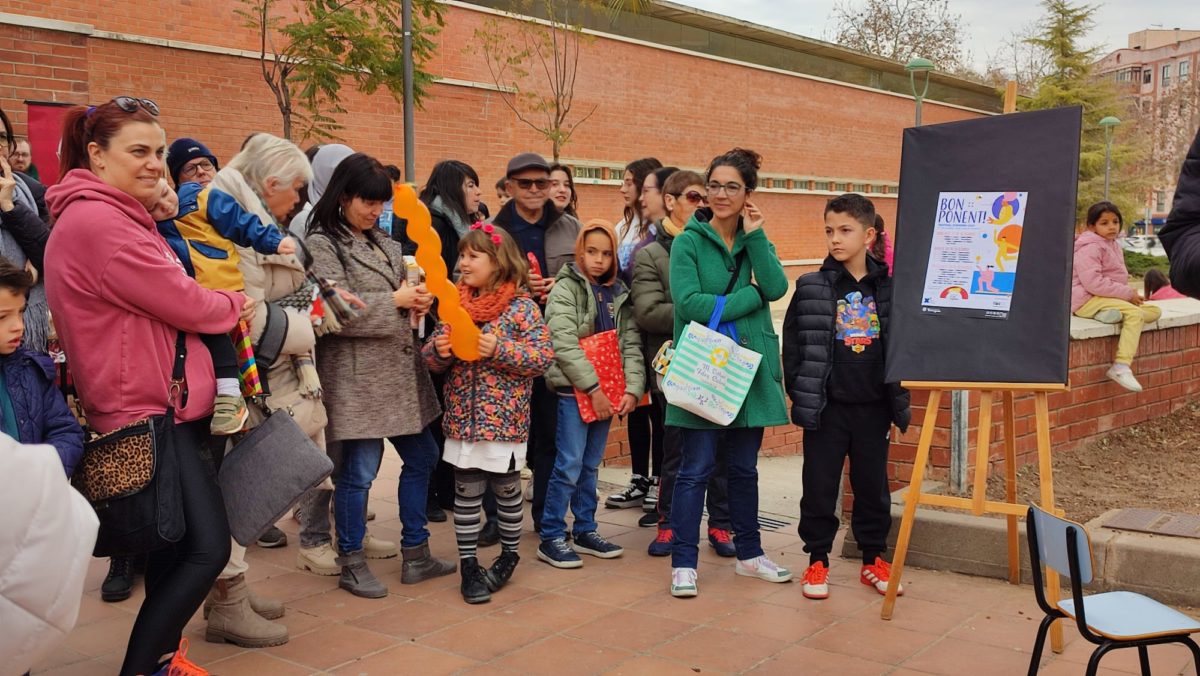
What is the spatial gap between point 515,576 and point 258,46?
11.6 metres

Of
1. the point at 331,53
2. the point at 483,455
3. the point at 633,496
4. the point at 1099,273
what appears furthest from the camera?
the point at 331,53

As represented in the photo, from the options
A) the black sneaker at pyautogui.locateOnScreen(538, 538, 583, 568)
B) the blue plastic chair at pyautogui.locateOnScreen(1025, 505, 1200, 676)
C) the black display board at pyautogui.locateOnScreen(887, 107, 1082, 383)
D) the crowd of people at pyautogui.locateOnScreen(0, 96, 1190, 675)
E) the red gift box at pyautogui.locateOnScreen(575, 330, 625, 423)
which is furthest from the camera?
the red gift box at pyautogui.locateOnScreen(575, 330, 625, 423)

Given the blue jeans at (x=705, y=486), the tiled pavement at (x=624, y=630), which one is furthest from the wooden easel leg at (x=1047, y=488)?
the blue jeans at (x=705, y=486)

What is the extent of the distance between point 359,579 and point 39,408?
1.93 meters

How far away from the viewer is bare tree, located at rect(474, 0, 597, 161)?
18312mm

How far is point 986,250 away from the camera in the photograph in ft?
14.8

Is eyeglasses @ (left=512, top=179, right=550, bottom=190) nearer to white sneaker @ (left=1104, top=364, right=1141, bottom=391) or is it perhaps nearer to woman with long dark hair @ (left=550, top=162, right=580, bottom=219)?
woman with long dark hair @ (left=550, top=162, right=580, bottom=219)

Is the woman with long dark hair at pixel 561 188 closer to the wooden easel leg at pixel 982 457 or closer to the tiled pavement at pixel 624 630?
the tiled pavement at pixel 624 630

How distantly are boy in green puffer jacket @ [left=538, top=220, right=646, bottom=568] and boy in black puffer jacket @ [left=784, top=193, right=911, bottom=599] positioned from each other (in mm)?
975

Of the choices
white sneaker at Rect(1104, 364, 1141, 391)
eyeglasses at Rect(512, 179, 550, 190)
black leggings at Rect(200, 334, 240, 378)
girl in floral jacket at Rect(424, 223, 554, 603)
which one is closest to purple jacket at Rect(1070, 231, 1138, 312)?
white sneaker at Rect(1104, 364, 1141, 391)

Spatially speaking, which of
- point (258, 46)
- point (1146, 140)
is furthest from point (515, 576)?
point (1146, 140)

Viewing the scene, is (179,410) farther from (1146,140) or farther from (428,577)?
(1146,140)

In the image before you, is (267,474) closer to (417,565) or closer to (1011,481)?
(417,565)

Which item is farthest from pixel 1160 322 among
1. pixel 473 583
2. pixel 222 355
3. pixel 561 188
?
pixel 222 355
